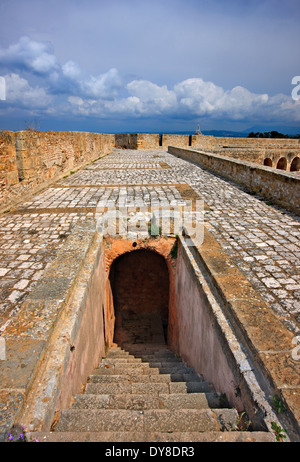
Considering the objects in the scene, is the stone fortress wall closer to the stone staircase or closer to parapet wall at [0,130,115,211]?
parapet wall at [0,130,115,211]

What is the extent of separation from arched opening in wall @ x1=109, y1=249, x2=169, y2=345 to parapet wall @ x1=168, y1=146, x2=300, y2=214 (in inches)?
163

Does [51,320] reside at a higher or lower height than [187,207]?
lower

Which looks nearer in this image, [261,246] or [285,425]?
[285,425]

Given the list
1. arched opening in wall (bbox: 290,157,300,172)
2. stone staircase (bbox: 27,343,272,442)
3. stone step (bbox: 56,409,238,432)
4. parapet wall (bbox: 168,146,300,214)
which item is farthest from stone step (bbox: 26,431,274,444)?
arched opening in wall (bbox: 290,157,300,172)

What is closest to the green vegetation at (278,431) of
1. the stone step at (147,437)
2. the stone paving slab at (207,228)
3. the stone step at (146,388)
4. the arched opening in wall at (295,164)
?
the stone step at (147,437)

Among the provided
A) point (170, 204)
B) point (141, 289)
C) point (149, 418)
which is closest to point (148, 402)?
point (149, 418)

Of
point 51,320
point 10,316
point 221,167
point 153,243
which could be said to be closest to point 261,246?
point 153,243

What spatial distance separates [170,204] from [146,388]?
484 cm

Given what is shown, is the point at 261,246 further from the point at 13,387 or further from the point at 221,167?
the point at 221,167

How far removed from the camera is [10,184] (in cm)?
721

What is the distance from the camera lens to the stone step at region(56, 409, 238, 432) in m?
2.10

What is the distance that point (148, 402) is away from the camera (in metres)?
2.67
